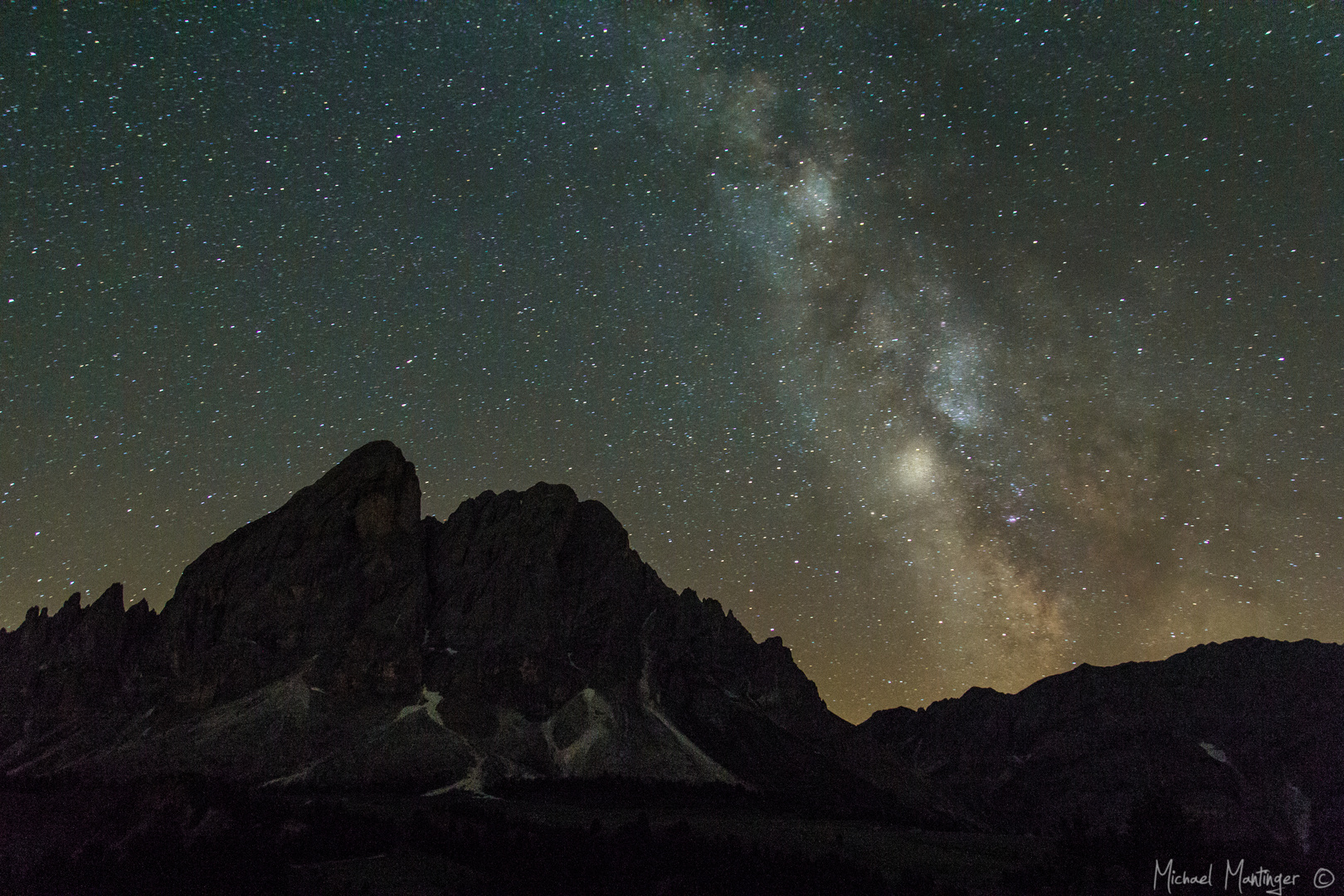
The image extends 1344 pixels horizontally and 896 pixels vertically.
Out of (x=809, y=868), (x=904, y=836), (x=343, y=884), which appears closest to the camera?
(x=343, y=884)

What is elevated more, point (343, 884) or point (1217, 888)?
point (1217, 888)

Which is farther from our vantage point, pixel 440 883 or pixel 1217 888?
pixel 1217 888

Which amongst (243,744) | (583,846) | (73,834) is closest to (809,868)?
(583,846)

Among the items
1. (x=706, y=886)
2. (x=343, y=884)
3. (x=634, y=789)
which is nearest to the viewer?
(x=343, y=884)

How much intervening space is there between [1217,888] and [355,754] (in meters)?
146

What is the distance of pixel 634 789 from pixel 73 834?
308 feet

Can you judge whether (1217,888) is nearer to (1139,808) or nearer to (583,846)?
(1139,808)

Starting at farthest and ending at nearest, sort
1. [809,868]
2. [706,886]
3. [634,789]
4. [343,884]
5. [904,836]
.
Answer: [634,789] → [904,836] → [809,868] → [706,886] → [343,884]

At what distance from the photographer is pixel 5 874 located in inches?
4500

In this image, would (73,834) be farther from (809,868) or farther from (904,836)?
(904,836)

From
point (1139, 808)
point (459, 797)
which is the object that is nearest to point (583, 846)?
point (459, 797)

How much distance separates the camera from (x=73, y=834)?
127938 millimetres

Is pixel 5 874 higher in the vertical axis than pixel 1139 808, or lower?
lower

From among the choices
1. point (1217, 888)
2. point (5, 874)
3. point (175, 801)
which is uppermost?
point (1217, 888)
